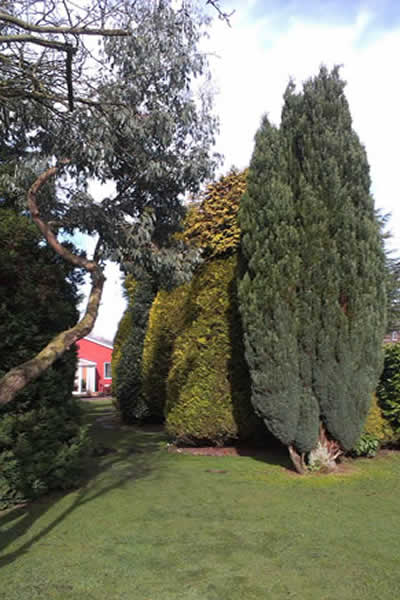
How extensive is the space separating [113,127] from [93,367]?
26.3m

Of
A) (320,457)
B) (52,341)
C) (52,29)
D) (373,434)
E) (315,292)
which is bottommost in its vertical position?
(320,457)

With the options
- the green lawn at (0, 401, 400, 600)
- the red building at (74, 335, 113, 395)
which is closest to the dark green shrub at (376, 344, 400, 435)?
the green lawn at (0, 401, 400, 600)

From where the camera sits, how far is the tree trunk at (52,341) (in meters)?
2.94

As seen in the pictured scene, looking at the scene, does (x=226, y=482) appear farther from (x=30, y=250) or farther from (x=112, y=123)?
(x=112, y=123)

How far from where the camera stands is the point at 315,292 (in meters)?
6.58

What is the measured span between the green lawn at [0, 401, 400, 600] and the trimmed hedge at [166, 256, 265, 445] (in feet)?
4.06

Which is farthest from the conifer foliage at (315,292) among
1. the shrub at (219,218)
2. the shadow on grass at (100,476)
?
the shadow on grass at (100,476)

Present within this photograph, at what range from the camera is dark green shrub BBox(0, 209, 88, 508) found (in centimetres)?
528

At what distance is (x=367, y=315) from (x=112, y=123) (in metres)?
4.39

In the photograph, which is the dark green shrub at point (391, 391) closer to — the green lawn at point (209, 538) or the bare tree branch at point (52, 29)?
the green lawn at point (209, 538)

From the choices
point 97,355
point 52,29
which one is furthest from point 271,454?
point 97,355

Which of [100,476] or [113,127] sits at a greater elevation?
[113,127]

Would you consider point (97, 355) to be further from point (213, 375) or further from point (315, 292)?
point (315, 292)

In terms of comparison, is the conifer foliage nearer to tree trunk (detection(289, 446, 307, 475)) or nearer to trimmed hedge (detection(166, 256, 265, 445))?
tree trunk (detection(289, 446, 307, 475))
